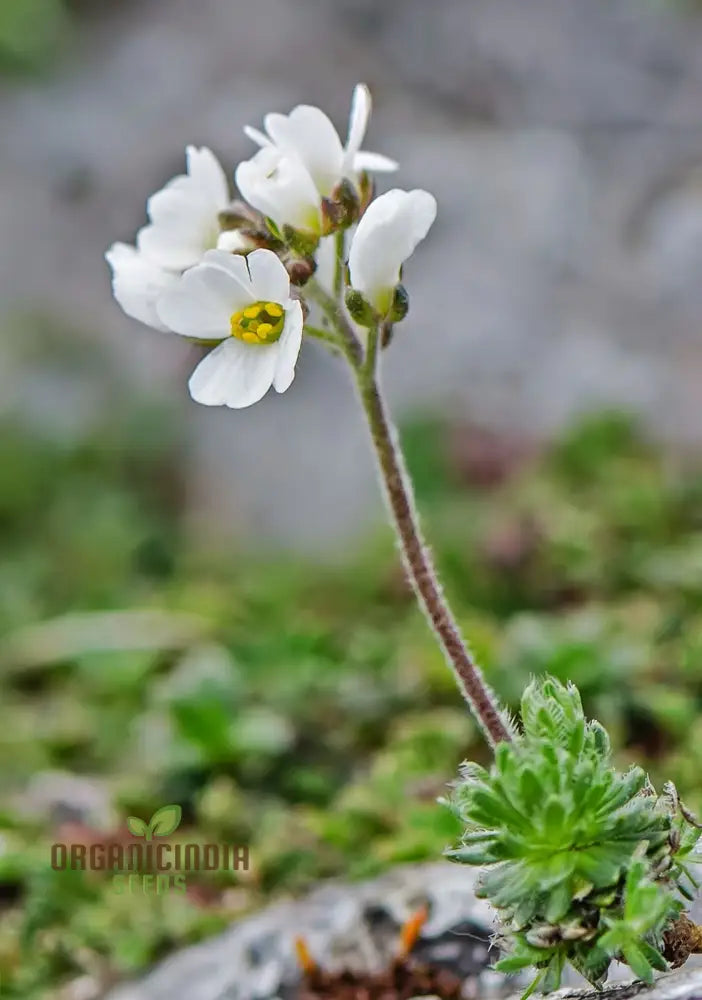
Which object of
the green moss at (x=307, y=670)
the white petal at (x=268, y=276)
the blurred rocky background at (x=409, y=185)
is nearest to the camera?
the white petal at (x=268, y=276)

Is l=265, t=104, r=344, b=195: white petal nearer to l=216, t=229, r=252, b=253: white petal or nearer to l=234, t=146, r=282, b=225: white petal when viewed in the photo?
l=234, t=146, r=282, b=225: white petal

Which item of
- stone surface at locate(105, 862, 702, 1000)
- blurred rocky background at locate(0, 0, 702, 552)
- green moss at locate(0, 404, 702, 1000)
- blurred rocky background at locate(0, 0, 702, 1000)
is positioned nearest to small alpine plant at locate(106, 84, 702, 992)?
stone surface at locate(105, 862, 702, 1000)

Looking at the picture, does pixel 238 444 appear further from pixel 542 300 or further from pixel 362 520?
pixel 542 300

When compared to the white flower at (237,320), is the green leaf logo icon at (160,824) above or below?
below

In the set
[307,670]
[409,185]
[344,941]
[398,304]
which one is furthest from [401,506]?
[409,185]

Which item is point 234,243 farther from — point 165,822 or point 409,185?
point 409,185

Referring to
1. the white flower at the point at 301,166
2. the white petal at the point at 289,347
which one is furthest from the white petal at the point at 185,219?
the white petal at the point at 289,347

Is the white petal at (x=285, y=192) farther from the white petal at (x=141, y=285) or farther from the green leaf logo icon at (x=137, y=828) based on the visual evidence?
the green leaf logo icon at (x=137, y=828)
